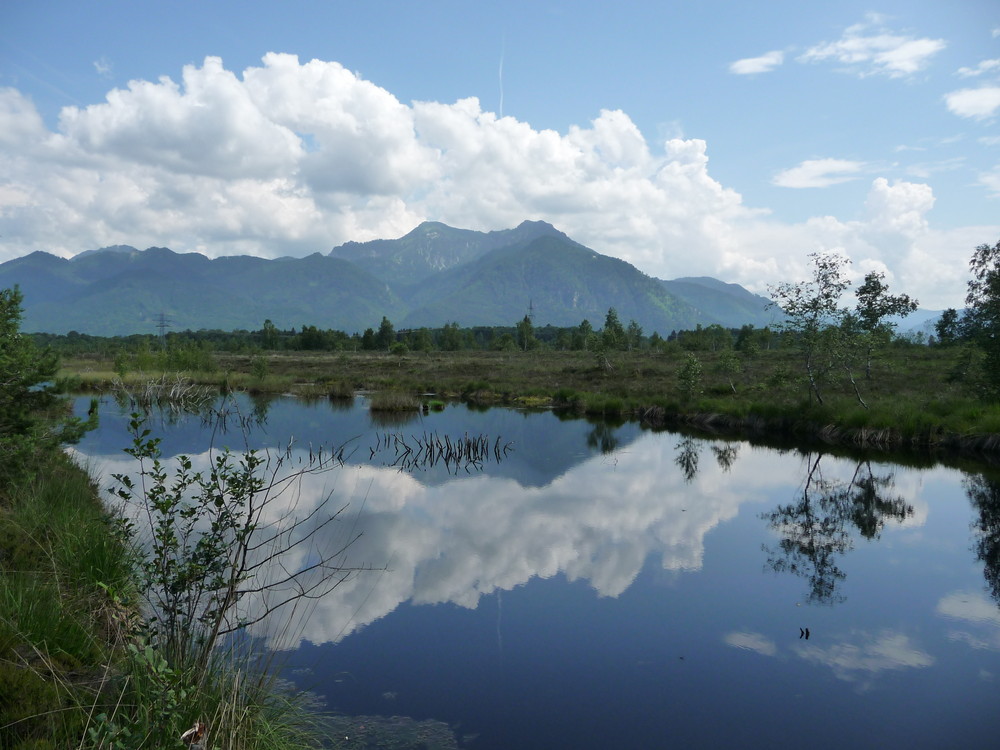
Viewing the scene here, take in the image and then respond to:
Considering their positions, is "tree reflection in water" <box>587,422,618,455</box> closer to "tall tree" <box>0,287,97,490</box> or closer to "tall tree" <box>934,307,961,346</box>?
"tall tree" <box>0,287,97,490</box>

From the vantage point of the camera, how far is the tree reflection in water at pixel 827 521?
14.3 m

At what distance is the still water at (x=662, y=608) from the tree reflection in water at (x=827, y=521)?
92 mm

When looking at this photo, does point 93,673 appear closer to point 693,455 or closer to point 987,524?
point 987,524

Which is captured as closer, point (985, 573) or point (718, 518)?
point (985, 573)

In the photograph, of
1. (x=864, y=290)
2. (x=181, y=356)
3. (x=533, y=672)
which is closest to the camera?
(x=533, y=672)

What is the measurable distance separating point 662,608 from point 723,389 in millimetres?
32577

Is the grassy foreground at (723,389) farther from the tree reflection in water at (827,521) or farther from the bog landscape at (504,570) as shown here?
the tree reflection in water at (827,521)

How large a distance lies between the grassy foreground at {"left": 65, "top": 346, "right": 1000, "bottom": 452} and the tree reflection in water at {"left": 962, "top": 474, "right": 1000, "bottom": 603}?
5428 mm

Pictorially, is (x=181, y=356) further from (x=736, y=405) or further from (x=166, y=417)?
(x=736, y=405)

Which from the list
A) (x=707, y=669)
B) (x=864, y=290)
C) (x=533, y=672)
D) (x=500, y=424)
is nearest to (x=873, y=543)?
(x=707, y=669)

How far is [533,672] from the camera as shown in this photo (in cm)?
938

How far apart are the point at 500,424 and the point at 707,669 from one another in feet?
91.7

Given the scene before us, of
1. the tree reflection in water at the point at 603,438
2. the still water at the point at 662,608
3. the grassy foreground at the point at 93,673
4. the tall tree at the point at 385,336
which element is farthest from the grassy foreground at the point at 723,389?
the tall tree at the point at 385,336

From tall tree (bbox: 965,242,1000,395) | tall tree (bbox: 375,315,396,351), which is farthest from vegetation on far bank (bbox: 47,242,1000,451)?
tall tree (bbox: 375,315,396,351)
